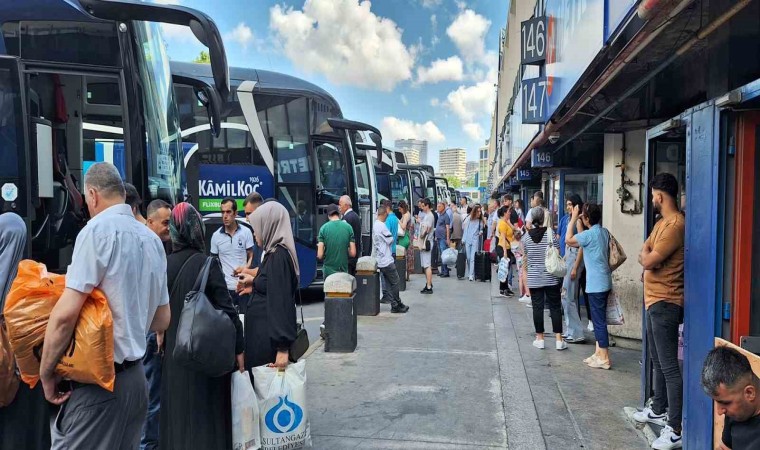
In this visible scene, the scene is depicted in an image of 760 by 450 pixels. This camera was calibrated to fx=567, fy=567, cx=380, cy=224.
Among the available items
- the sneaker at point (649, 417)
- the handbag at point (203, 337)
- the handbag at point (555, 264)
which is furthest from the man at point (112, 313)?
the handbag at point (555, 264)

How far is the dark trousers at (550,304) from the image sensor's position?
23.8 ft

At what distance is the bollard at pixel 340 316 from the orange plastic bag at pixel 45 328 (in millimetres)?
4505

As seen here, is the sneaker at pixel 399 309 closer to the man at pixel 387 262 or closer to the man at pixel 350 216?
the man at pixel 387 262

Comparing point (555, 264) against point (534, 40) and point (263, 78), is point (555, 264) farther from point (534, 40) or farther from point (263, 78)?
point (263, 78)

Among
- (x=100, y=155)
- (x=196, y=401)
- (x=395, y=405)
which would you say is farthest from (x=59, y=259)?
(x=395, y=405)

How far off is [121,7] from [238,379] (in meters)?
3.28

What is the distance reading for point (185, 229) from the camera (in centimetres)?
362

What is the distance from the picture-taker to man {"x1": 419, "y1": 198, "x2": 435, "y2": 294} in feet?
39.6

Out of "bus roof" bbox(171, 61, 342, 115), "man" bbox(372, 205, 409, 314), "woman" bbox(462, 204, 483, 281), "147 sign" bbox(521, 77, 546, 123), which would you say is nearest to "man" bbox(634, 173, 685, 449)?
"147 sign" bbox(521, 77, 546, 123)

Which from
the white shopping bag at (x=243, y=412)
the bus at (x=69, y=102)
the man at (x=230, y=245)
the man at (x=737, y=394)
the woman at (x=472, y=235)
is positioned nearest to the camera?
the man at (x=737, y=394)

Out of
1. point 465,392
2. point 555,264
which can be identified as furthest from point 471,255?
point 465,392

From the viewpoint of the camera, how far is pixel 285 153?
1057cm

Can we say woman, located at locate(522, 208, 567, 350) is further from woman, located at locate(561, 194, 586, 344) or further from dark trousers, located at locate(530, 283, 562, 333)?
woman, located at locate(561, 194, 586, 344)

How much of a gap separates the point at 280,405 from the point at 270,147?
7.29 m
